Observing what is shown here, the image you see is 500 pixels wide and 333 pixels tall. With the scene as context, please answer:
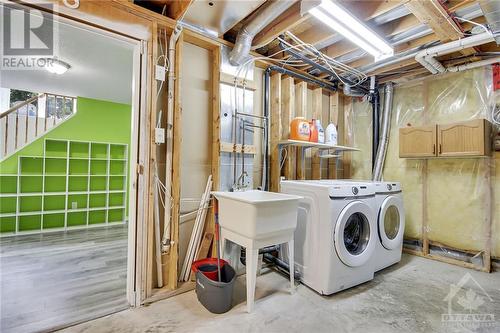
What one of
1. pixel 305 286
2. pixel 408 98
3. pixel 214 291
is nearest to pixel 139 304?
pixel 214 291

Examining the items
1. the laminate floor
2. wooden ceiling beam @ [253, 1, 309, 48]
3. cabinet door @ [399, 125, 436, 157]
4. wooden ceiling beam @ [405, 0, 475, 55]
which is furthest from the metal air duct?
the laminate floor

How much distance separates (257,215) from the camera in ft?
5.95

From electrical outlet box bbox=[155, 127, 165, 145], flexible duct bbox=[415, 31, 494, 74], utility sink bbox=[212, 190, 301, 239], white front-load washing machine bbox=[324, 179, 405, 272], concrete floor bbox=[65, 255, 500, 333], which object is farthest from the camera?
white front-load washing machine bbox=[324, 179, 405, 272]

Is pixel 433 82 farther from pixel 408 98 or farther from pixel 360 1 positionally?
pixel 360 1

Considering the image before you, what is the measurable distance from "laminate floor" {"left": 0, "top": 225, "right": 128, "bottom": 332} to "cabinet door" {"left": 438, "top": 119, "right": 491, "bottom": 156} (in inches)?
148

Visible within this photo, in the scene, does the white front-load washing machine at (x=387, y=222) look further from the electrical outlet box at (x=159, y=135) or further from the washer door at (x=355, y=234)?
the electrical outlet box at (x=159, y=135)

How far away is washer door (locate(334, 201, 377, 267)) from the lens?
6.89 ft

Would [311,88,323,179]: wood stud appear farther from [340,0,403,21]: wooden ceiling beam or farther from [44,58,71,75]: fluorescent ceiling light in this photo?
[44,58,71,75]: fluorescent ceiling light

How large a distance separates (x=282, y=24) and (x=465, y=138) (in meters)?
2.44

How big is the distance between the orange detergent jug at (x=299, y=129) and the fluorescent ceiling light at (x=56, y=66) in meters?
3.08

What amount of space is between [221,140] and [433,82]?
2998 millimetres

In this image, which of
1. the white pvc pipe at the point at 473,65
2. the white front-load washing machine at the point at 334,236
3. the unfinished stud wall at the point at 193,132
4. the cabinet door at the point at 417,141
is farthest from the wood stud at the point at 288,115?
the white pvc pipe at the point at 473,65

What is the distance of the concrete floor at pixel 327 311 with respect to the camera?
1709 mm

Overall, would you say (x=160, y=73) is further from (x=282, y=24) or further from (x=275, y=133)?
(x=275, y=133)
